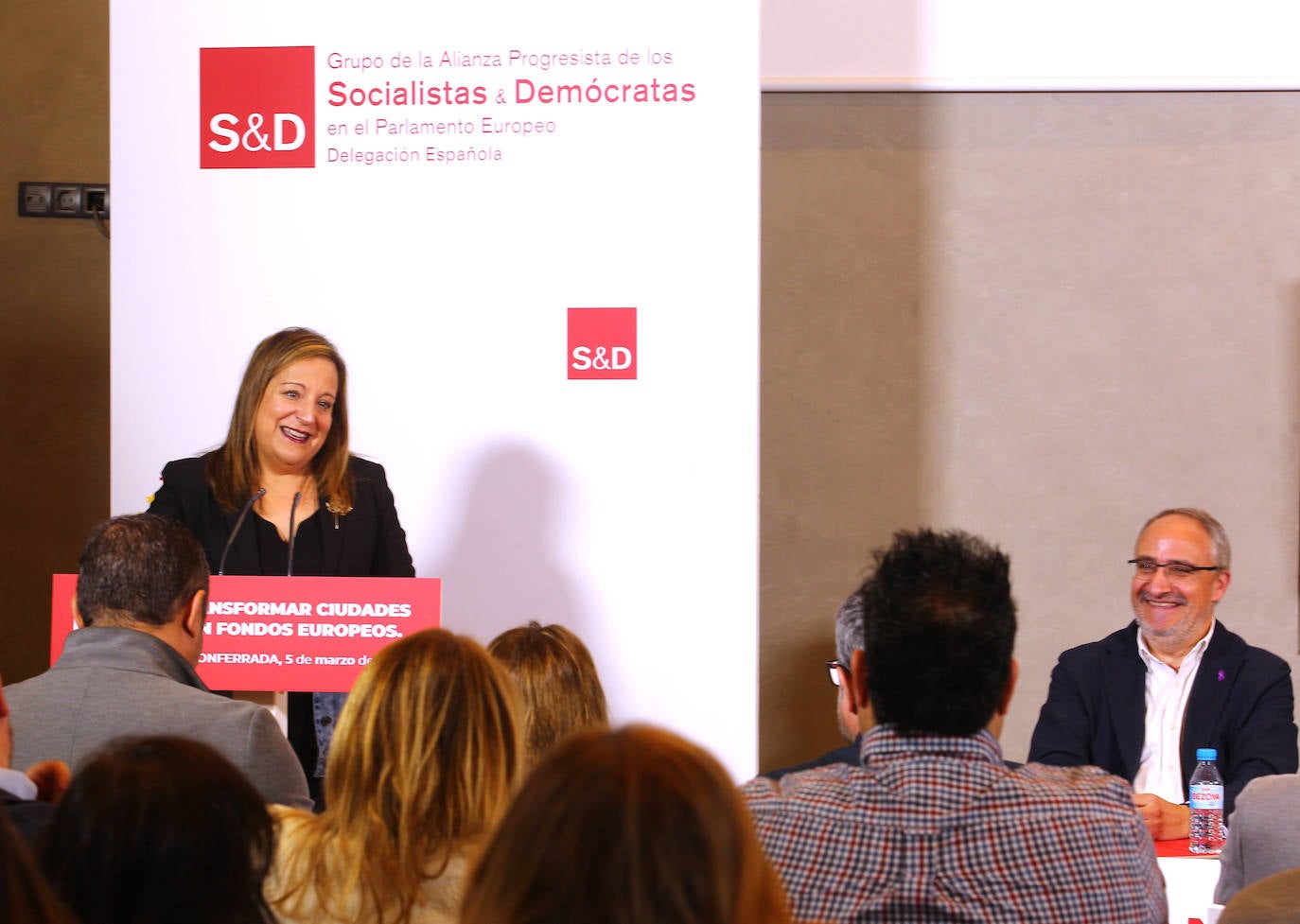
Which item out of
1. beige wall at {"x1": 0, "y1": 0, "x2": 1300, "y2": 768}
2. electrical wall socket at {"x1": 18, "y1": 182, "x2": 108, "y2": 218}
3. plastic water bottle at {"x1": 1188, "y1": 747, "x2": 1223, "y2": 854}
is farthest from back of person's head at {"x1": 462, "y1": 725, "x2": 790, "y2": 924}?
electrical wall socket at {"x1": 18, "y1": 182, "x2": 108, "y2": 218}

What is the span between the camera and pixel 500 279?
3.73m

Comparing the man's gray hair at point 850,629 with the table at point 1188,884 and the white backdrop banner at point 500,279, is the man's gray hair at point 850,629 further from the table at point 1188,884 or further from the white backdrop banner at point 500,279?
the white backdrop banner at point 500,279

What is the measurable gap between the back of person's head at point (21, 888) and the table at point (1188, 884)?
201 cm

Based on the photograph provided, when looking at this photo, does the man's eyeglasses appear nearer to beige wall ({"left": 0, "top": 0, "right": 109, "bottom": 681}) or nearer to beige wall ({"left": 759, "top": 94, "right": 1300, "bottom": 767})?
beige wall ({"left": 759, "top": 94, "right": 1300, "bottom": 767})

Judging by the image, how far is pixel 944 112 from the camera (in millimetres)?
4652

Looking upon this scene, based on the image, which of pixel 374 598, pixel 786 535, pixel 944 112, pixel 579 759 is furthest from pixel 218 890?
pixel 944 112

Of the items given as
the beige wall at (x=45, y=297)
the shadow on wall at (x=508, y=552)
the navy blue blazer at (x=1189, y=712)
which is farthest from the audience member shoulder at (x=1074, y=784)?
the beige wall at (x=45, y=297)

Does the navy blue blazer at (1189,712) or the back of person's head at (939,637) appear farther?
the navy blue blazer at (1189,712)

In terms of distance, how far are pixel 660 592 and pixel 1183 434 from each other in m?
2.00

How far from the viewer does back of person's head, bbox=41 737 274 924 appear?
1.18m

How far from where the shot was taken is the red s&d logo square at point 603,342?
3691mm

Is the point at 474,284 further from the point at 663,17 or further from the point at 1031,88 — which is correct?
the point at 1031,88

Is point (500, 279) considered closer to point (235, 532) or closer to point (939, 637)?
point (235, 532)

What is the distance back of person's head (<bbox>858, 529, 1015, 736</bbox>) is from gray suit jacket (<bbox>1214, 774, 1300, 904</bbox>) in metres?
0.67
